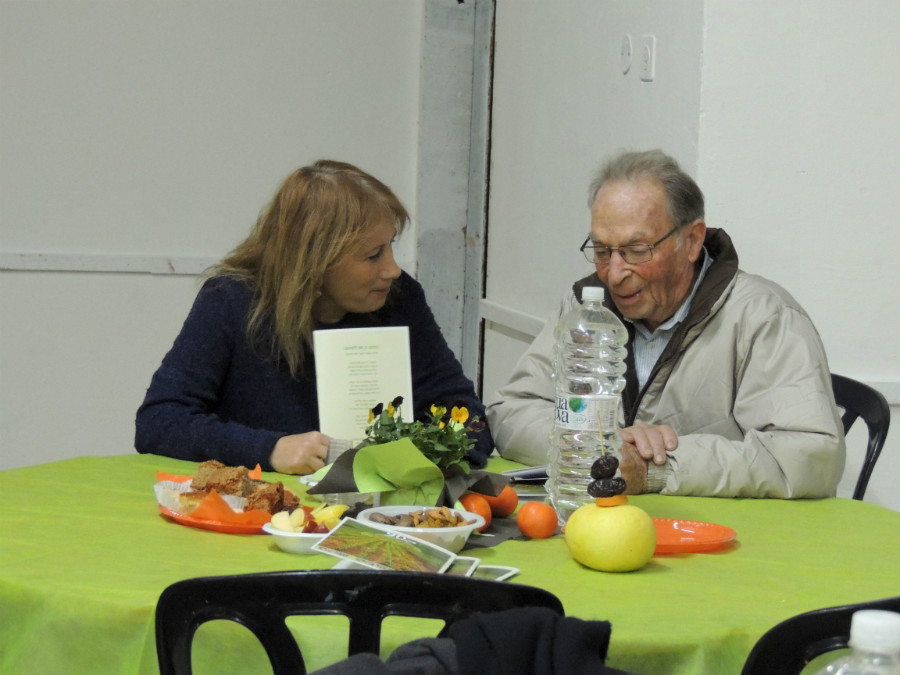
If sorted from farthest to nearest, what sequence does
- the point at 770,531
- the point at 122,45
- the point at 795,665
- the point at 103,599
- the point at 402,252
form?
the point at 402,252 → the point at 122,45 → the point at 770,531 → the point at 103,599 → the point at 795,665

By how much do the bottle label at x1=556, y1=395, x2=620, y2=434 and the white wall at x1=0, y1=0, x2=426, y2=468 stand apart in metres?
3.89

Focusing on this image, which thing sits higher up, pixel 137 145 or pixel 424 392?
pixel 137 145

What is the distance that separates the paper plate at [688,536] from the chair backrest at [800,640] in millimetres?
495

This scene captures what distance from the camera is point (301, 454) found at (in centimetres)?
223

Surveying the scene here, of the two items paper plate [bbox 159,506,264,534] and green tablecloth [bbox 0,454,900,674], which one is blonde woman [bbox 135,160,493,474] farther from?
paper plate [bbox 159,506,264,534]

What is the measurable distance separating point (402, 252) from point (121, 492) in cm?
370

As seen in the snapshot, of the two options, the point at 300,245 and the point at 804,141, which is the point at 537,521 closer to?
the point at 300,245

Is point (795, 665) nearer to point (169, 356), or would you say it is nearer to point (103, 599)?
point (103, 599)

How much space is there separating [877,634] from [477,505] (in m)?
1.00

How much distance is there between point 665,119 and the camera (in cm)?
333

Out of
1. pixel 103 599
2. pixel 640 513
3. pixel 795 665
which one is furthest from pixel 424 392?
pixel 795 665

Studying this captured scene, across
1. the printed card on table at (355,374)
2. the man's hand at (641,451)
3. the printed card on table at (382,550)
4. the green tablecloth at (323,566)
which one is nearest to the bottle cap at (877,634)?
the green tablecloth at (323,566)

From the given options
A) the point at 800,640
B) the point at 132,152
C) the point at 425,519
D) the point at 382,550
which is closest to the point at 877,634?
the point at 800,640

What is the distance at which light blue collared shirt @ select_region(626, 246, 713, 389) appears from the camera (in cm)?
268
